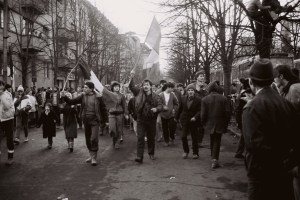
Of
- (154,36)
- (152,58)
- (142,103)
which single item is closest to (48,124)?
(142,103)

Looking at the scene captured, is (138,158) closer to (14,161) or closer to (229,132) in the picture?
(14,161)

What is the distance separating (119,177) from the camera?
22.7ft

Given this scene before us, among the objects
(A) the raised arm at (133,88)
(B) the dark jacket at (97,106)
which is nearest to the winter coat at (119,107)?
(A) the raised arm at (133,88)

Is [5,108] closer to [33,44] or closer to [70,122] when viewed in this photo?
[70,122]

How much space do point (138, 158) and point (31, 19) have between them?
1907 centimetres

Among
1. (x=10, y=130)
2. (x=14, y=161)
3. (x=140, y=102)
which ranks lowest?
(x=14, y=161)

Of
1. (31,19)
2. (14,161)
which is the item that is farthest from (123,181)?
(31,19)

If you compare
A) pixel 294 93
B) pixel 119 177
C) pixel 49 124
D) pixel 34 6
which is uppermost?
pixel 34 6

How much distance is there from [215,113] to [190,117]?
4.05ft

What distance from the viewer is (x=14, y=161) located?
8562 millimetres

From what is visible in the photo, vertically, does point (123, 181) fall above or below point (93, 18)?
below

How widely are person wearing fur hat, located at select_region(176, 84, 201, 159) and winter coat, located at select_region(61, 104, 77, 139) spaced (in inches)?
119

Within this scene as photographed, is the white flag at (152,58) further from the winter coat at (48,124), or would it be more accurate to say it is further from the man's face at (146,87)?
the winter coat at (48,124)

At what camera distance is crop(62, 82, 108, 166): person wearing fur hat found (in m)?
8.40
